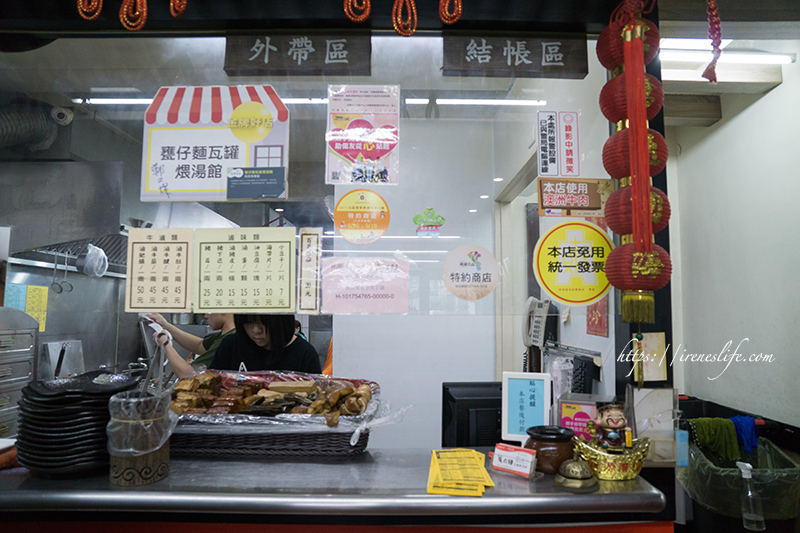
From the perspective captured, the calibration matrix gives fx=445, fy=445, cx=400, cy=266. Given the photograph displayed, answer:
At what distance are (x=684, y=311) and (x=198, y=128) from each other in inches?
155

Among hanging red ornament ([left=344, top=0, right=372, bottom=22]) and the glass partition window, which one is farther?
the glass partition window

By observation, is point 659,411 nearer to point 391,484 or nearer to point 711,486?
point 391,484

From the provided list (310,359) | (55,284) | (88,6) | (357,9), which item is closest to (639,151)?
(357,9)

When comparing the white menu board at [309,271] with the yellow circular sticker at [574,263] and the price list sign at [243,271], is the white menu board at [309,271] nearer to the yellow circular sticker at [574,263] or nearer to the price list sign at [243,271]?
the price list sign at [243,271]

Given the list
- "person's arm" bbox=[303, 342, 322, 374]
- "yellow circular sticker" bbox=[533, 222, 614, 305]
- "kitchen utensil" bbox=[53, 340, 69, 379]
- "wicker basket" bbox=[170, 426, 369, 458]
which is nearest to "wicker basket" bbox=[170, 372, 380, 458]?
"wicker basket" bbox=[170, 426, 369, 458]

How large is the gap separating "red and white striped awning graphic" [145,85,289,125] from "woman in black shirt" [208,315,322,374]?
2.74ft

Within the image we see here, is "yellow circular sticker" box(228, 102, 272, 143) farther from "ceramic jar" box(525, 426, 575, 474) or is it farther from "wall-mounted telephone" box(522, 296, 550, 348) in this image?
"ceramic jar" box(525, 426, 575, 474)

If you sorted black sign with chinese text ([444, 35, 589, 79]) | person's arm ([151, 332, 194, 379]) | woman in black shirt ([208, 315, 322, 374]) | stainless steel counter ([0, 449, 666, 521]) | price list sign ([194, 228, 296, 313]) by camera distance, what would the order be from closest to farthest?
1. stainless steel counter ([0, 449, 666, 521])
2. price list sign ([194, 228, 296, 313])
3. black sign with chinese text ([444, 35, 589, 79])
4. person's arm ([151, 332, 194, 379])
5. woman in black shirt ([208, 315, 322, 374])

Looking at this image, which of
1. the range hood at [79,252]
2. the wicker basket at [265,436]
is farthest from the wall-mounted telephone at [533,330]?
the range hood at [79,252]

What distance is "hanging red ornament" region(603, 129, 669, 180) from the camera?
4.59 ft

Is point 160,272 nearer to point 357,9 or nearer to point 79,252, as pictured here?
point 79,252

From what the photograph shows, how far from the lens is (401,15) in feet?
5.10

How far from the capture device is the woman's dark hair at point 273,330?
1903 millimetres

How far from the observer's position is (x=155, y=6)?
1.59 meters
